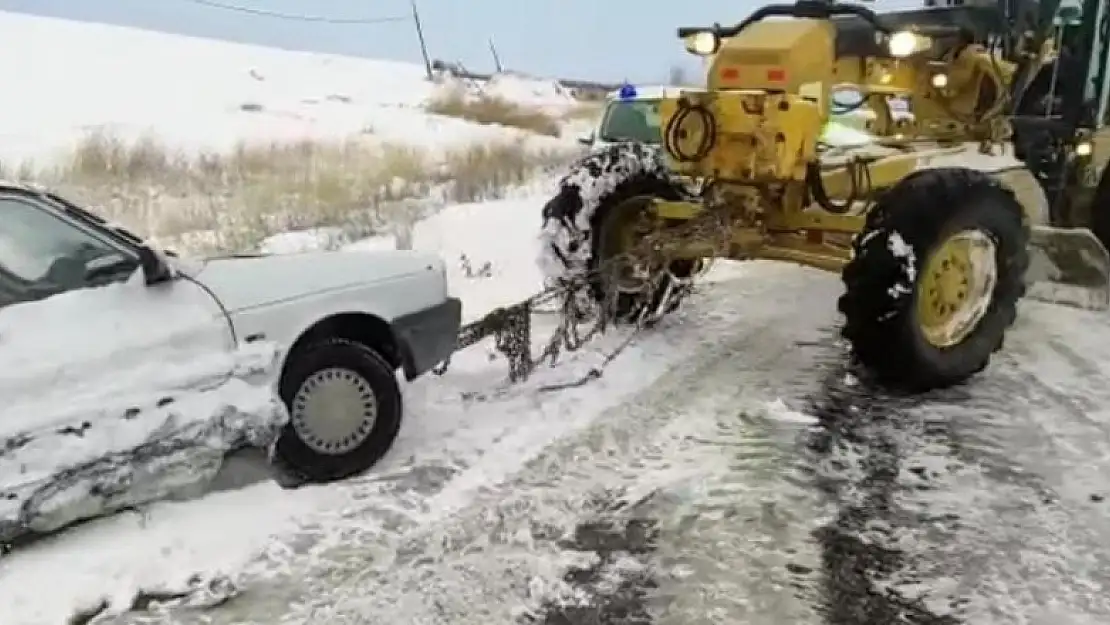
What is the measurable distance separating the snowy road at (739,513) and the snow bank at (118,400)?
0.63 m

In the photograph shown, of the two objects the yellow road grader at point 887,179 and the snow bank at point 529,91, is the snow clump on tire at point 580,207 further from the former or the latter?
the snow bank at point 529,91

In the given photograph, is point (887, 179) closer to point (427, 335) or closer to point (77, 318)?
point (427, 335)

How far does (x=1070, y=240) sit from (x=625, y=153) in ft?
9.79

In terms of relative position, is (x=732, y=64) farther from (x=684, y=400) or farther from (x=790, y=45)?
(x=684, y=400)

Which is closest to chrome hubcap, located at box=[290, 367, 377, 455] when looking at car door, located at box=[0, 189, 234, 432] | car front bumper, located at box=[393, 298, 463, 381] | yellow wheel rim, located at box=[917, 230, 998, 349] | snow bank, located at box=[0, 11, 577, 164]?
car front bumper, located at box=[393, 298, 463, 381]

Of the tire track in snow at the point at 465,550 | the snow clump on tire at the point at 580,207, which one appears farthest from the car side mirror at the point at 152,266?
the snow clump on tire at the point at 580,207

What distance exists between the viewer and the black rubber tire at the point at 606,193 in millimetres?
8328

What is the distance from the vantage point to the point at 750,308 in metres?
9.16

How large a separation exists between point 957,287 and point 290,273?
150 inches

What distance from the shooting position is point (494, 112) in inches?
1233

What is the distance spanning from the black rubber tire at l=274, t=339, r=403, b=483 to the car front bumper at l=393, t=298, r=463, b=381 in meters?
0.16

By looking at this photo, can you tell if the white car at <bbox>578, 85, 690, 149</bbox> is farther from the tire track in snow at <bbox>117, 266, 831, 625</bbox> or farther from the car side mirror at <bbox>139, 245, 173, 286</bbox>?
the car side mirror at <bbox>139, 245, 173, 286</bbox>

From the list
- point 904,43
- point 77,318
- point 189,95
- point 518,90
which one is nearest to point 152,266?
point 77,318

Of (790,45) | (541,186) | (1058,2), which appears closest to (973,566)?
(790,45)
